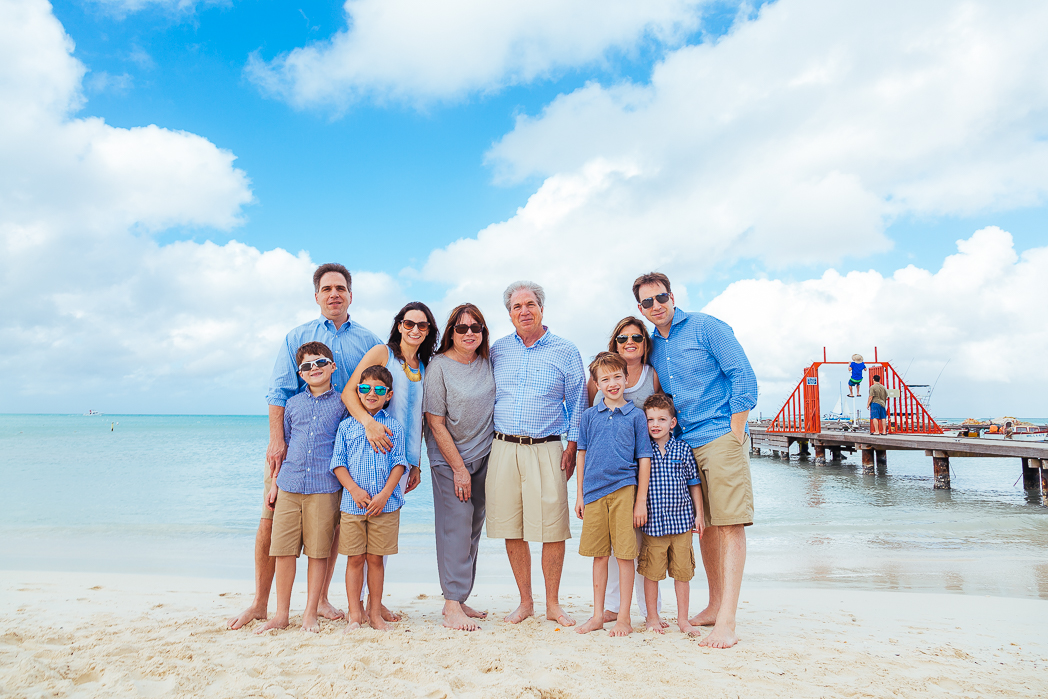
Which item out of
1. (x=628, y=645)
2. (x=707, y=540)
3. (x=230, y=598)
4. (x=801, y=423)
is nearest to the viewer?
(x=628, y=645)

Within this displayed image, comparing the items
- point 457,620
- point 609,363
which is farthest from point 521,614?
point 609,363

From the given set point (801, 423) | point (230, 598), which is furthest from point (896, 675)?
point (801, 423)

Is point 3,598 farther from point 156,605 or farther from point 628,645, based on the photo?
point 628,645

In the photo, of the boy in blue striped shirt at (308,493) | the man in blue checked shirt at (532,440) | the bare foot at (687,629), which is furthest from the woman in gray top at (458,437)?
the bare foot at (687,629)

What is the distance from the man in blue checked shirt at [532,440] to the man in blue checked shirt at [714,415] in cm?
63

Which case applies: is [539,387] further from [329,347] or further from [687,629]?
[687,629]

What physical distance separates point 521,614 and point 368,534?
3.98 feet

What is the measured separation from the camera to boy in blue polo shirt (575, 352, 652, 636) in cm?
344

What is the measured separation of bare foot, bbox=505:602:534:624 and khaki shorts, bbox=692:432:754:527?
1.38m

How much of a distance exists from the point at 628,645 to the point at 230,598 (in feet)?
11.1

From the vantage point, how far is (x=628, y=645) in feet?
10.6

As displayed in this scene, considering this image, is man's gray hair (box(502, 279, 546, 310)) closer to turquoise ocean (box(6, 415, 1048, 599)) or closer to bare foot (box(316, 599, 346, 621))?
bare foot (box(316, 599, 346, 621))

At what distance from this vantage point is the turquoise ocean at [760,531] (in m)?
6.34

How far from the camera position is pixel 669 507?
3445mm
